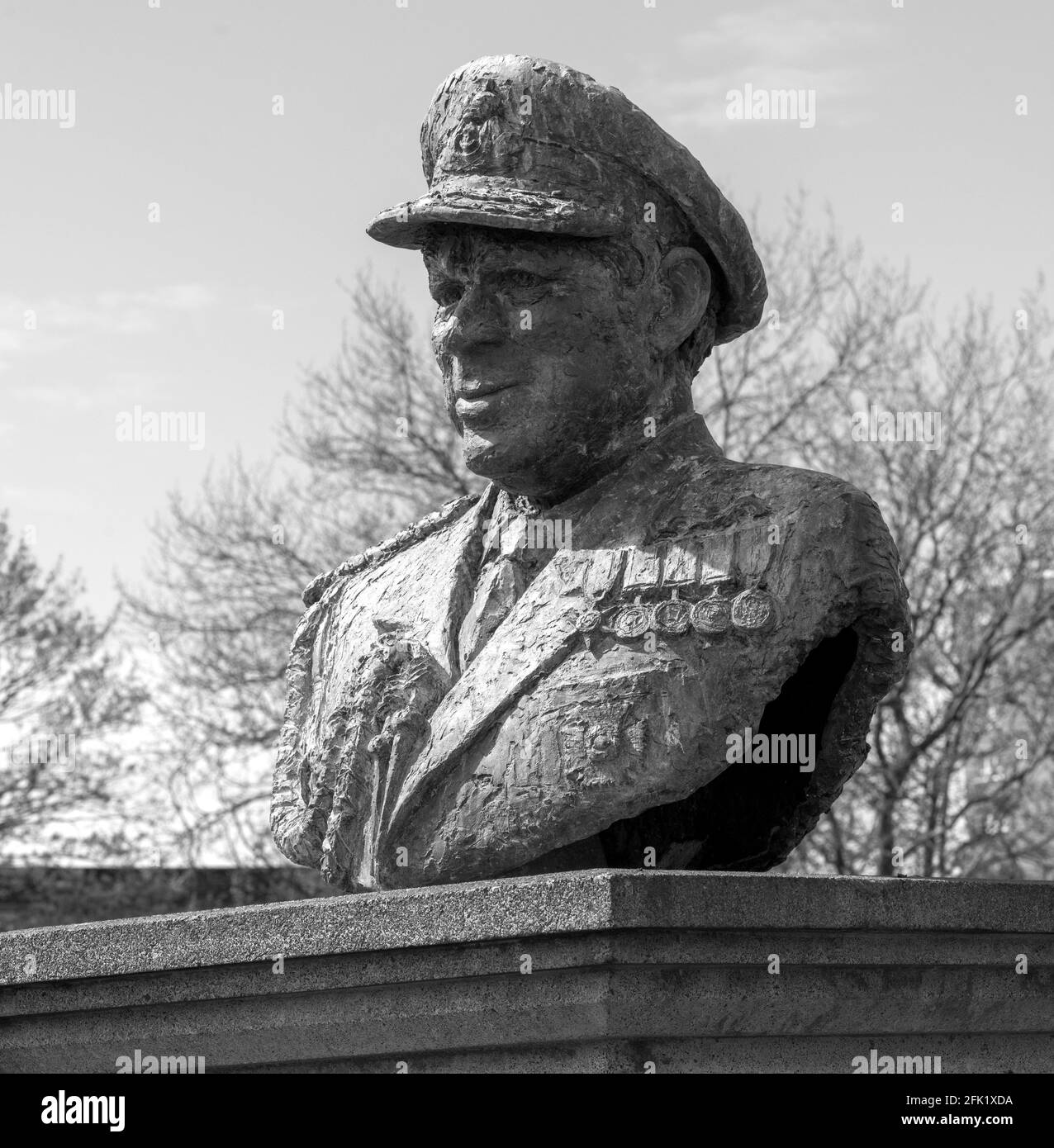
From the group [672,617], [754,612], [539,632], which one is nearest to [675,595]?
[672,617]

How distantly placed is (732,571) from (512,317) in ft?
2.58

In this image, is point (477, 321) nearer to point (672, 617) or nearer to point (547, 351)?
point (547, 351)

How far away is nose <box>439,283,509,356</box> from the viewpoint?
456cm

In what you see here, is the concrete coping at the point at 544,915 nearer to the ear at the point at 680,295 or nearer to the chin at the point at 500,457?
the chin at the point at 500,457

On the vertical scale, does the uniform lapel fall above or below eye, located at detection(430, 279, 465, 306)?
below

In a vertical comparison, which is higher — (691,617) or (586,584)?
(586,584)

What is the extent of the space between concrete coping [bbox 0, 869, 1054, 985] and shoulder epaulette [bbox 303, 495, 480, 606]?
46.3 inches

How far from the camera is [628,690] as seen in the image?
4191mm

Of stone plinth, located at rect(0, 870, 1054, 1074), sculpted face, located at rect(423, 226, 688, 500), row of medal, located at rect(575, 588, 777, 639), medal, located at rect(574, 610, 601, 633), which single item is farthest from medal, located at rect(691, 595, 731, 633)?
stone plinth, located at rect(0, 870, 1054, 1074)

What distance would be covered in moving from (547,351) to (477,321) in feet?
0.57

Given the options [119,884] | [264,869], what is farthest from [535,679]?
[119,884]

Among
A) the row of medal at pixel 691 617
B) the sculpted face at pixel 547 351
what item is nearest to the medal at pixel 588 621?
the row of medal at pixel 691 617

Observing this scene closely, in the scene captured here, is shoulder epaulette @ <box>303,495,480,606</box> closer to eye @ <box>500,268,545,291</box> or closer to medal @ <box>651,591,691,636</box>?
eye @ <box>500,268,545,291</box>
